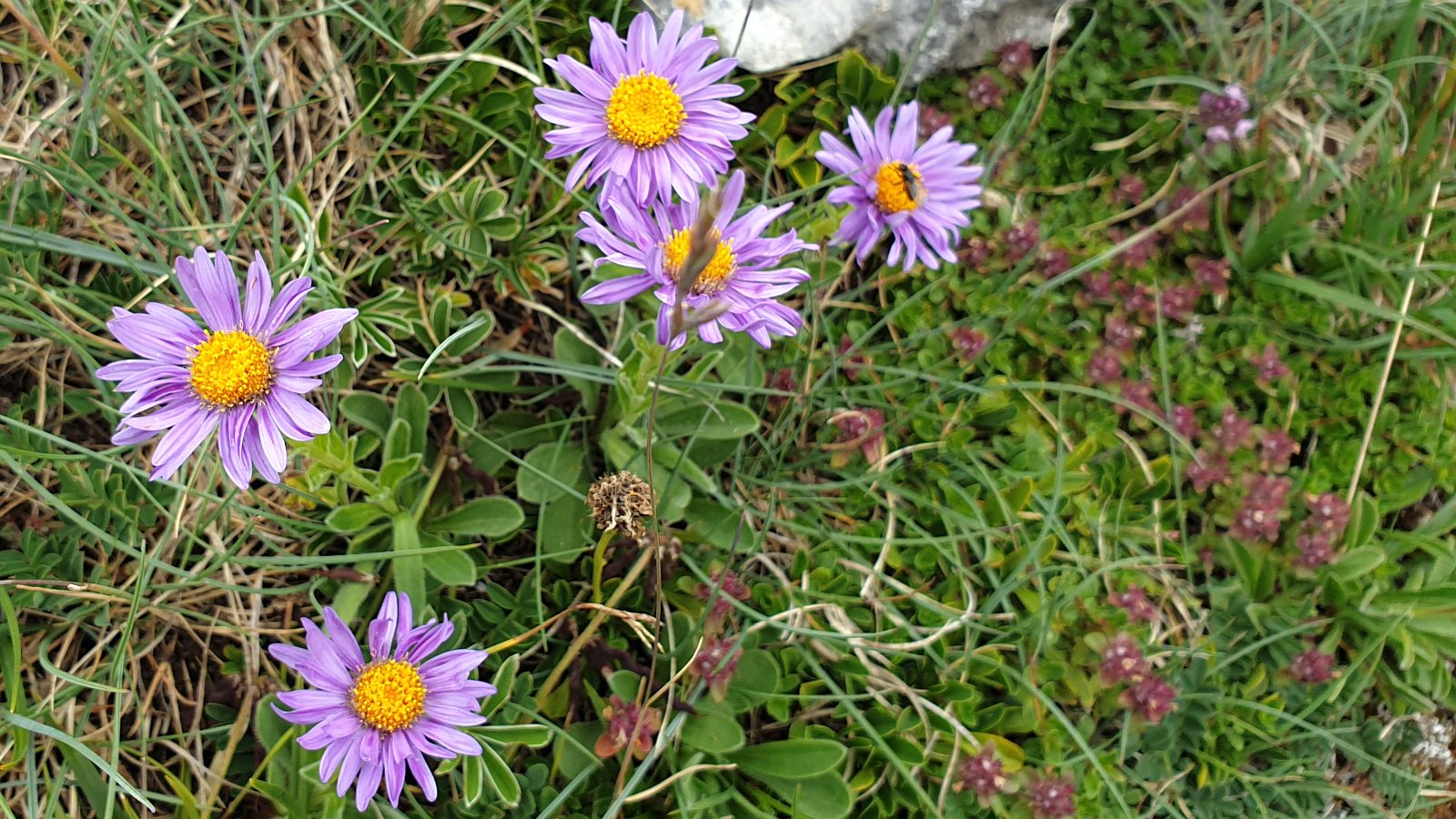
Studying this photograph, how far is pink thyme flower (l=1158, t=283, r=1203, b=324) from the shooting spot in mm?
3012

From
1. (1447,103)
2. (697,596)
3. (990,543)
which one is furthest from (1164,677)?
(1447,103)

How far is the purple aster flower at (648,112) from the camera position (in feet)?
7.04

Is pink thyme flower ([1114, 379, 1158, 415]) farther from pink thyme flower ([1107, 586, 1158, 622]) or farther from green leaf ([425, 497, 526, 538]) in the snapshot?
green leaf ([425, 497, 526, 538])

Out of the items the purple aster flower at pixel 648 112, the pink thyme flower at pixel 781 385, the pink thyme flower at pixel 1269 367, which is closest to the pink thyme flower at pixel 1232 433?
the pink thyme flower at pixel 1269 367

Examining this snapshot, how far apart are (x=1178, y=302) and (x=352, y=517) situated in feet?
8.35

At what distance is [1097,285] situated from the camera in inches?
118

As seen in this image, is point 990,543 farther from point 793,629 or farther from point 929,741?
point 793,629

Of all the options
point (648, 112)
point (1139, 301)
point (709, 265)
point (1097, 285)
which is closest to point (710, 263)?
point (709, 265)

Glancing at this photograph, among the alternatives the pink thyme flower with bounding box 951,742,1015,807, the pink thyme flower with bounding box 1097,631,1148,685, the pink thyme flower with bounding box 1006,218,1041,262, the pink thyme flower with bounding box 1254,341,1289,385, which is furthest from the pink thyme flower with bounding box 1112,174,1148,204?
the pink thyme flower with bounding box 951,742,1015,807

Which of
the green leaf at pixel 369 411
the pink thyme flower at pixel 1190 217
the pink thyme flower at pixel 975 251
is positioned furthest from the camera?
the pink thyme flower at pixel 1190 217

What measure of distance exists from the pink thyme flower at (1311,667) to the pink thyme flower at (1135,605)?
0.44 meters

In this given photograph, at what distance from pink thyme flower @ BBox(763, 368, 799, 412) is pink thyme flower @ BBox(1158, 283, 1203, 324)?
1.28 metres

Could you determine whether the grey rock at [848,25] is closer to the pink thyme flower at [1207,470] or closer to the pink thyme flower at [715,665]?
the pink thyme flower at [1207,470]

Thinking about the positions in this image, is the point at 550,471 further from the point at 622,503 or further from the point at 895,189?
the point at 895,189
